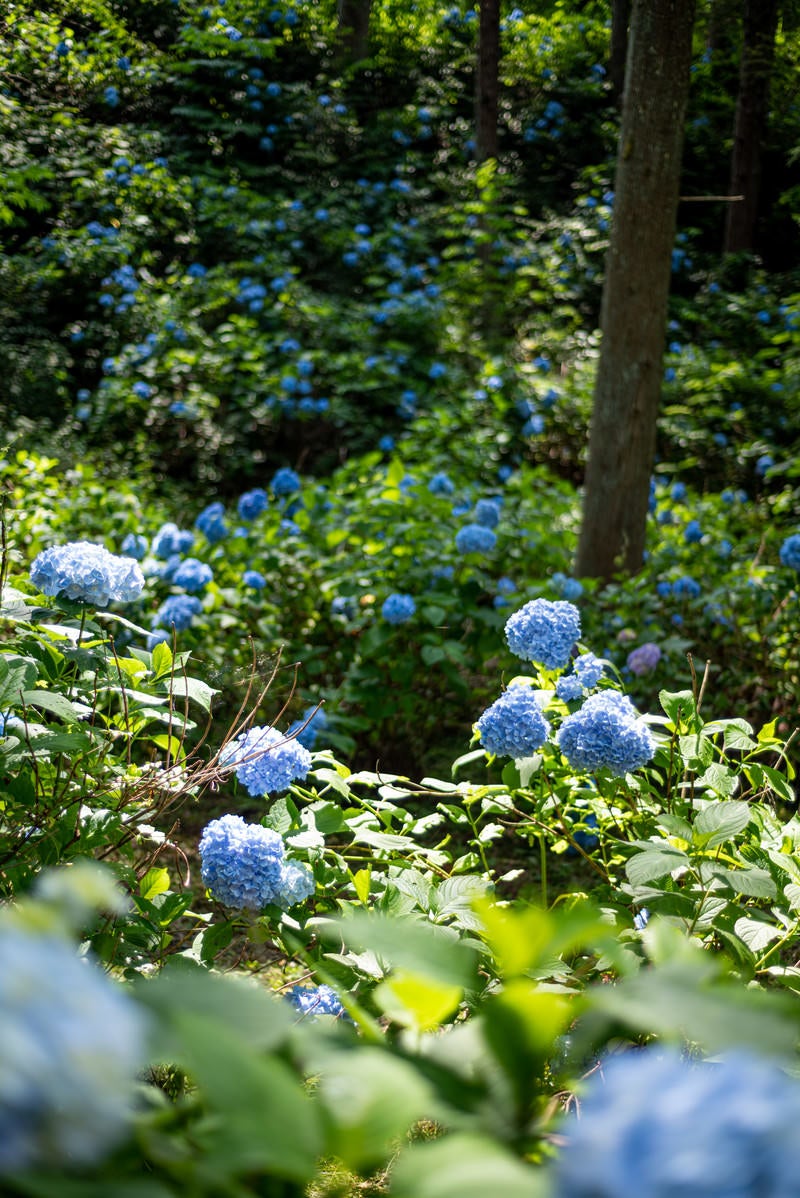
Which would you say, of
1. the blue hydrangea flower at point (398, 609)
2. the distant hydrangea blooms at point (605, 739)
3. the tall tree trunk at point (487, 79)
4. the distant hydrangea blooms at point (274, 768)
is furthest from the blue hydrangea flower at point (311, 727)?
the tall tree trunk at point (487, 79)

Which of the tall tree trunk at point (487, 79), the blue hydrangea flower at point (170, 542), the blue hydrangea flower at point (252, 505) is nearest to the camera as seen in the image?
the blue hydrangea flower at point (170, 542)

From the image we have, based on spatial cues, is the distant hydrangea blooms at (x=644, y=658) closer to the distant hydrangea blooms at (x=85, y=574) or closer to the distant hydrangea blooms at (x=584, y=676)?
the distant hydrangea blooms at (x=584, y=676)

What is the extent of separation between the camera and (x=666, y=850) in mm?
1371

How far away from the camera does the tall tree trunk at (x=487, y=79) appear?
705 cm

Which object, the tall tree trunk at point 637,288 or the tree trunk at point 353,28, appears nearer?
the tall tree trunk at point 637,288

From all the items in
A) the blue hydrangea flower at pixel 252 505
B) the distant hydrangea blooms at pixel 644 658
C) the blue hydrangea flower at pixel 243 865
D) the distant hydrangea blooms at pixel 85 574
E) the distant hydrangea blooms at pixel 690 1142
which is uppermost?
the distant hydrangea blooms at pixel 690 1142

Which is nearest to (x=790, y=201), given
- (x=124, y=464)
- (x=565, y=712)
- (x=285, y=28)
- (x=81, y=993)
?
(x=285, y=28)

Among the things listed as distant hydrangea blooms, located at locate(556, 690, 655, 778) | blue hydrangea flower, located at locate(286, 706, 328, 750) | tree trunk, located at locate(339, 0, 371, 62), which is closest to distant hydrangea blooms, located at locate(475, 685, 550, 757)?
distant hydrangea blooms, located at locate(556, 690, 655, 778)

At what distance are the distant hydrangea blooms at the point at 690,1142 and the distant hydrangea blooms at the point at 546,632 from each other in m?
1.43

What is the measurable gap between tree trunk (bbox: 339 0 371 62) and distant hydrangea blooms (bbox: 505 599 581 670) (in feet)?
22.8

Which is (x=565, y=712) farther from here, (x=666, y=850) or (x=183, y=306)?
(x=183, y=306)

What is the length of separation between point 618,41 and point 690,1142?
35.9 ft

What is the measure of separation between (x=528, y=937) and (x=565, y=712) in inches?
51.7

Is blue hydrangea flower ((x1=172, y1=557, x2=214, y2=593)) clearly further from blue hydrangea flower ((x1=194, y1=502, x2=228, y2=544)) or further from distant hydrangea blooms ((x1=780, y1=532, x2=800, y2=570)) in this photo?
distant hydrangea blooms ((x1=780, y1=532, x2=800, y2=570))
